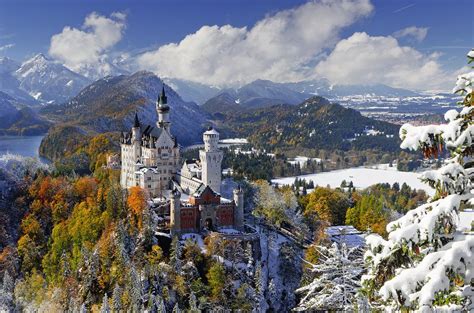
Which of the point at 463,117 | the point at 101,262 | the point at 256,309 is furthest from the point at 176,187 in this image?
the point at 463,117

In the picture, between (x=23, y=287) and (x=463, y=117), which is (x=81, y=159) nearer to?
(x=23, y=287)

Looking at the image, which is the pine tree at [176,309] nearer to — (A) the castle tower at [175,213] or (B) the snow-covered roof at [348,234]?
(A) the castle tower at [175,213]

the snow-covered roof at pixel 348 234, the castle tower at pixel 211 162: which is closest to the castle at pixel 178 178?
the castle tower at pixel 211 162

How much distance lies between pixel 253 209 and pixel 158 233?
92.8 feet

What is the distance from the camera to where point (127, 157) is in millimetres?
91875

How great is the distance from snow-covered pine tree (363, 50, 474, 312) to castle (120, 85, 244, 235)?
60.3 m

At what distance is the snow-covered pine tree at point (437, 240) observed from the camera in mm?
8836

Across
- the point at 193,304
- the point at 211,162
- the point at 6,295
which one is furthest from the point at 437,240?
the point at 6,295

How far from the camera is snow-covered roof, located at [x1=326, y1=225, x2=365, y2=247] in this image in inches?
3067

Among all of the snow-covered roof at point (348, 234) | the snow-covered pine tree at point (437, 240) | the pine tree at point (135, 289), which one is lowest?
the pine tree at point (135, 289)

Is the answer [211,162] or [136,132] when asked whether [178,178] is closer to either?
[211,162]

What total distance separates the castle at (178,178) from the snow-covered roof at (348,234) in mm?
16429

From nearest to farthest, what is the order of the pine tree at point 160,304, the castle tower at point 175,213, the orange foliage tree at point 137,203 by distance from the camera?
the pine tree at point 160,304 → the castle tower at point 175,213 → the orange foliage tree at point 137,203

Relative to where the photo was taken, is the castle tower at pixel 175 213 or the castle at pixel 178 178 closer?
the castle tower at pixel 175 213
